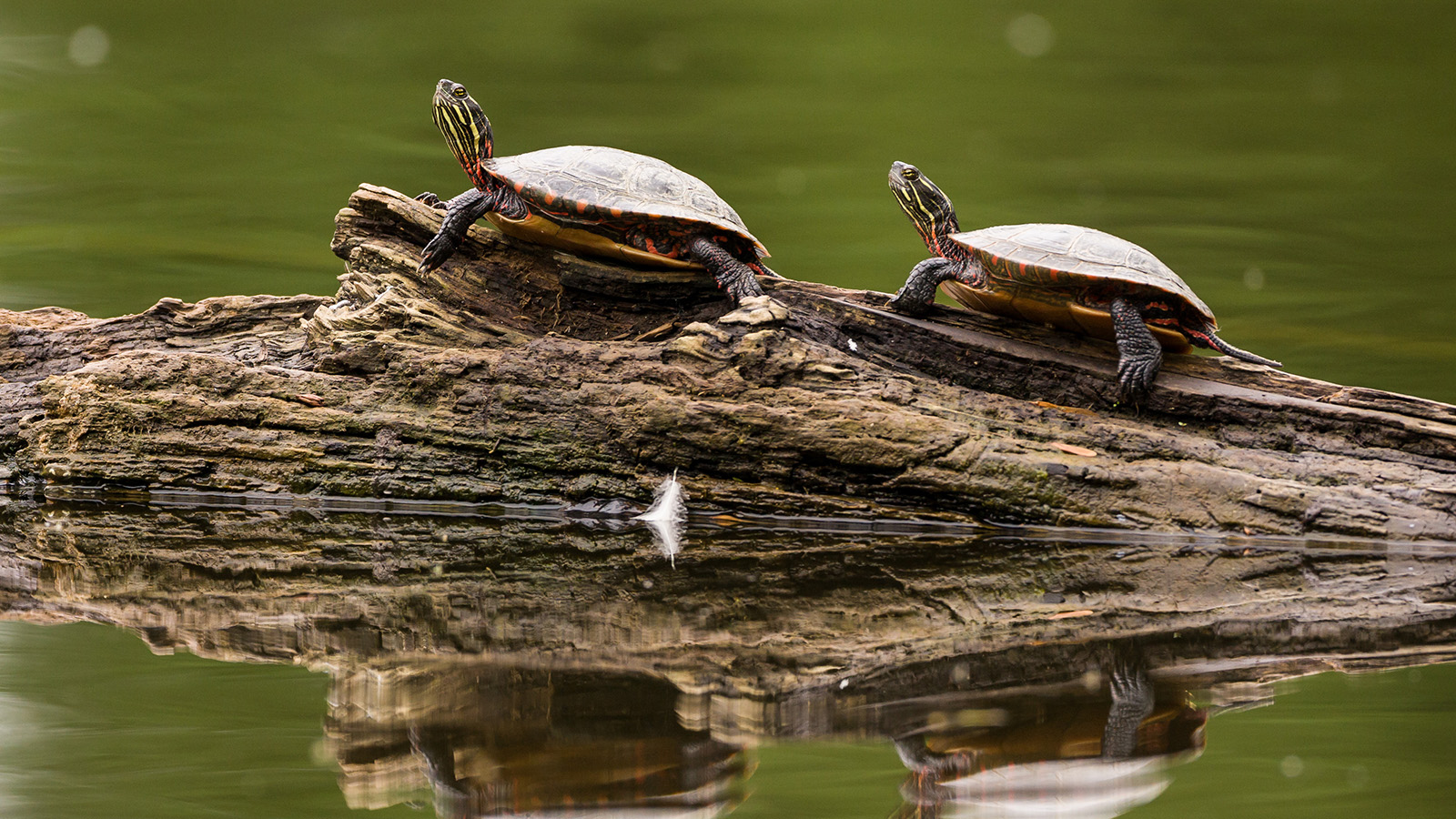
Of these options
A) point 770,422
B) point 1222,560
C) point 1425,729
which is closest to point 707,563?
point 770,422

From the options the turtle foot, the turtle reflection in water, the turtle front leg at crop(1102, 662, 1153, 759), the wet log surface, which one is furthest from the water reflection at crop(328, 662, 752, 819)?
the turtle foot

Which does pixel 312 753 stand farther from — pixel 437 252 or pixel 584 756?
pixel 437 252

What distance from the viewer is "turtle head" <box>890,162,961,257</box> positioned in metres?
3.97

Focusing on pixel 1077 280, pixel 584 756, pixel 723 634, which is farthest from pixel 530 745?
pixel 1077 280

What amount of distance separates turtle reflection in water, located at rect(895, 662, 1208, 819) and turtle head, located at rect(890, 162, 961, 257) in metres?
2.62

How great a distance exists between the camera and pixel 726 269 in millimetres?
3707

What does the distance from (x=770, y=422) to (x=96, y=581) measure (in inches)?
81.2

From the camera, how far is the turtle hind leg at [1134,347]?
345 cm

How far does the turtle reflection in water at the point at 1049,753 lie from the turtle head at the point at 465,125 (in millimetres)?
3138

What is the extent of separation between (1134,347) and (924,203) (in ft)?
3.42

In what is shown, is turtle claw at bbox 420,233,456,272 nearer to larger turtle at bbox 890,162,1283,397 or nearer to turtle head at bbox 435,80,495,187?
turtle head at bbox 435,80,495,187

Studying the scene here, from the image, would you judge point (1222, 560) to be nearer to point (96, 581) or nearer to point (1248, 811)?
point (1248, 811)

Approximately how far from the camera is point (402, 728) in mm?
1542

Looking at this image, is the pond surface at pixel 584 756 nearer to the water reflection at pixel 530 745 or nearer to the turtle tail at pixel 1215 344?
the water reflection at pixel 530 745
